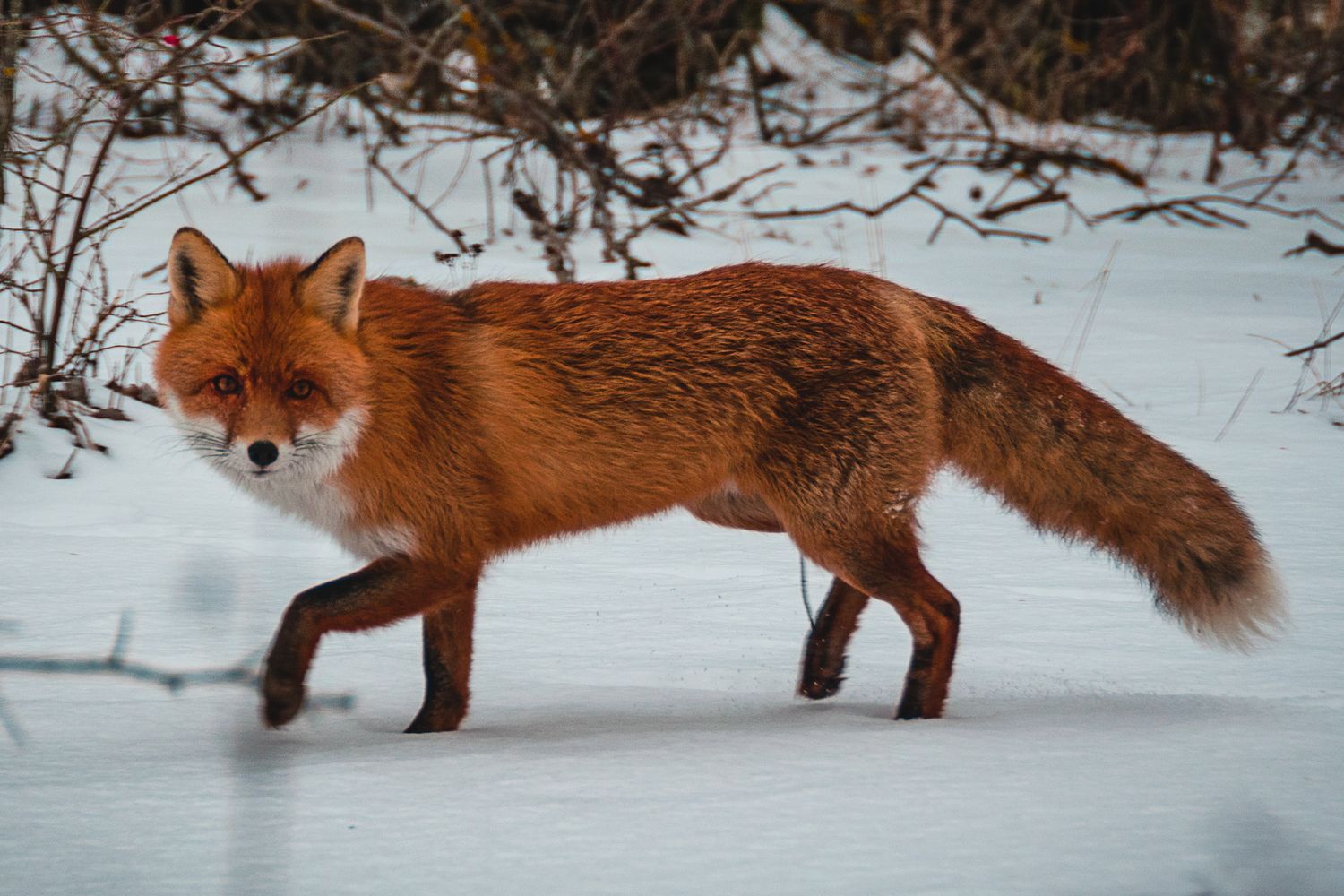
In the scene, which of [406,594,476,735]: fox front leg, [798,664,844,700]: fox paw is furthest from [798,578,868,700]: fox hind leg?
[406,594,476,735]: fox front leg

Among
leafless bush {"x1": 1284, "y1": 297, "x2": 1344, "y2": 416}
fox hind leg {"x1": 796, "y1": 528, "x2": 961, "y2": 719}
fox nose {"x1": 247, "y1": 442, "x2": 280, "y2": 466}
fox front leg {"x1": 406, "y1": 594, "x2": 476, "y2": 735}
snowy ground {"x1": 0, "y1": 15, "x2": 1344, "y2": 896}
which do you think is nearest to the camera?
snowy ground {"x1": 0, "y1": 15, "x2": 1344, "y2": 896}

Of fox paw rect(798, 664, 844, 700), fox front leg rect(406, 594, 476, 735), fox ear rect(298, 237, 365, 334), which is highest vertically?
fox ear rect(298, 237, 365, 334)

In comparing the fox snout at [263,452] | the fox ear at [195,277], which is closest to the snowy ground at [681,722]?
the fox snout at [263,452]

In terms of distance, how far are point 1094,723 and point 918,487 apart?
0.77 meters

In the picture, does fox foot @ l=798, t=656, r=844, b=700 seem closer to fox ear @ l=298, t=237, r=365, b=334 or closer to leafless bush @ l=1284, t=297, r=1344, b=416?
fox ear @ l=298, t=237, r=365, b=334

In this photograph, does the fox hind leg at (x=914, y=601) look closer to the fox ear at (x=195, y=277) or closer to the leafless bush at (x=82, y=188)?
the fox ear at (x=195, y=277)

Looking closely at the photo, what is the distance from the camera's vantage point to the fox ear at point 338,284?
9.64 ft

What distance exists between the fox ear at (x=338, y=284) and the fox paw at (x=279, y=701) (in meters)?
0.84

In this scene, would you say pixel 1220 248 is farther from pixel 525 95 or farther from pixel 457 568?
pixel 457 568

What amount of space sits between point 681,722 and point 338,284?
1.32 meters

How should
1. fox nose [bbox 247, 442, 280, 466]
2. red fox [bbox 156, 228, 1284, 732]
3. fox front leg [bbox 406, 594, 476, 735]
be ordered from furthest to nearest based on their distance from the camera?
fox front leg [bbox 406, 594, 476, 735], red fox [bbox 156, 228, 1284, 732], fox nose [bbox 247, 442, 280, 466]

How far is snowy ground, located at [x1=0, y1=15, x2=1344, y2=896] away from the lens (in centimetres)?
192

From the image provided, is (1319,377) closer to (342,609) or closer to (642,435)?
(642,435)

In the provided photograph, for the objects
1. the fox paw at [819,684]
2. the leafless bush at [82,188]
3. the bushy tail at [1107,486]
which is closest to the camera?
the bushy tail at [1107,486]
